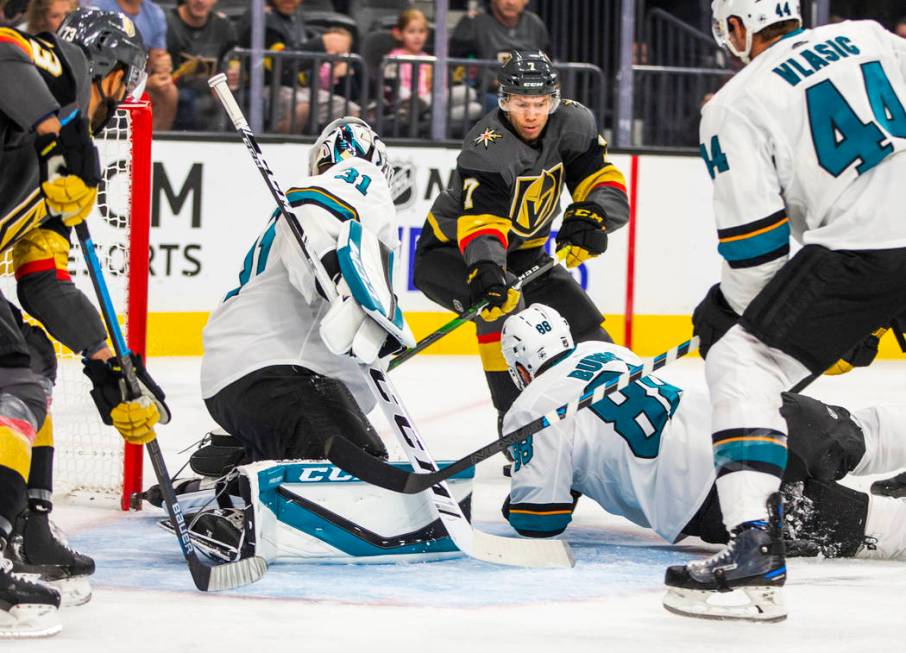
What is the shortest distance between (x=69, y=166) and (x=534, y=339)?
1.25 metres

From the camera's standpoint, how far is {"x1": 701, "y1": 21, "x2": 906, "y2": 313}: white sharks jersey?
280 centimetres

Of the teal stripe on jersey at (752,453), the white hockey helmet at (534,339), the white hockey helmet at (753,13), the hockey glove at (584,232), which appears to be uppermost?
the white hockey helmet at (753,13)

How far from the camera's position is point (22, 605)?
2533mm

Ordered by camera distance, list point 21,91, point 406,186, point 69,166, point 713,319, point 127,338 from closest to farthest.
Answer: point 21,91 < point 69,166 < point 713,319 < point 127,338 < point 406,186

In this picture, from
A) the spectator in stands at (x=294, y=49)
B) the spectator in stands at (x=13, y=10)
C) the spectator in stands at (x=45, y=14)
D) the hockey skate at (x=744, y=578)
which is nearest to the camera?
the hockey skate at (x=744, y=578)

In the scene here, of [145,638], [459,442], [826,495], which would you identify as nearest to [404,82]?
[459,442]

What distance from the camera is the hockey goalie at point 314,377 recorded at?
3.16 meters

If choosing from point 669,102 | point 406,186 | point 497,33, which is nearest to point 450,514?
point 406,186

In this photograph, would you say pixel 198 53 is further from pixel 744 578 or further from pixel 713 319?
pixel 744 578

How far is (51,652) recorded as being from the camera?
2473 millimetres

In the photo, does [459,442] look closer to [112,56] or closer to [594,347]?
[594,347]

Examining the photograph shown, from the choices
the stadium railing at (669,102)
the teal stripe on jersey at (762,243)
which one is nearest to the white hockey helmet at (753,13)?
the teal stripe on jersey at (762,243)

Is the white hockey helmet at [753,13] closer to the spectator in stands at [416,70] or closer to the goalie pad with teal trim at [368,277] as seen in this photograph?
the goalie pad with teal trim at [368,277]

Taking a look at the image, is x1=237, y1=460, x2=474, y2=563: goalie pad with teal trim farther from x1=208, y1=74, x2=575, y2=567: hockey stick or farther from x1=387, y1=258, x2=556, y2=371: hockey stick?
x1=387, y1=258, x2=556, y2=371: hockey stick
